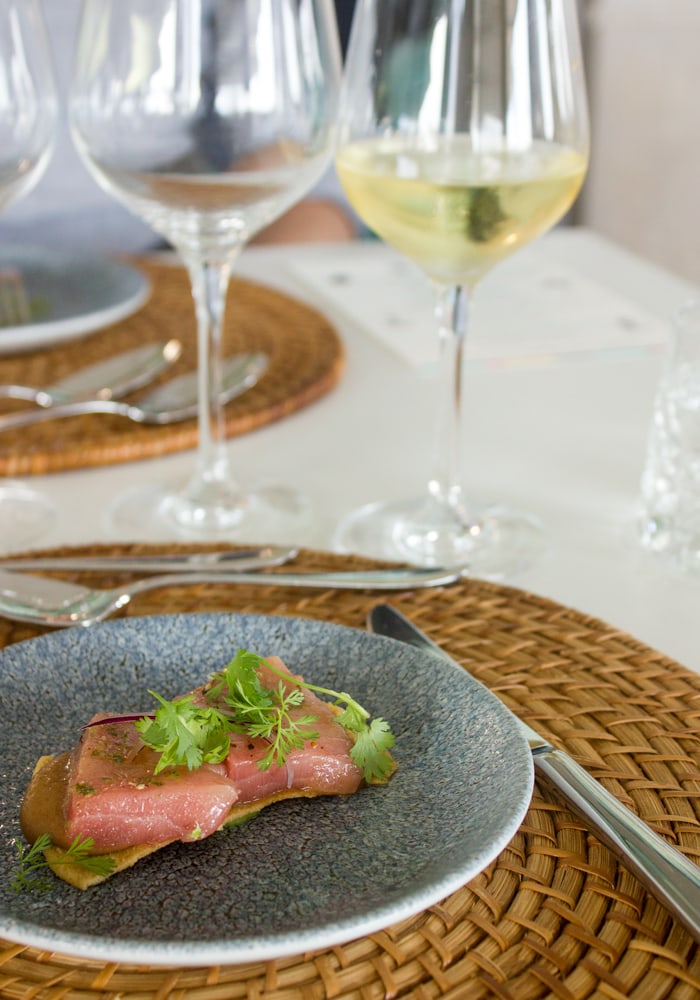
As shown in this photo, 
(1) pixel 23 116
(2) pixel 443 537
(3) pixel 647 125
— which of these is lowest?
(3) pixel 647 125

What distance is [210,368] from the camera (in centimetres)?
88

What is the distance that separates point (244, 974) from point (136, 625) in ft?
0.72

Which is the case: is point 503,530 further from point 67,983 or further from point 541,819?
point 67,983

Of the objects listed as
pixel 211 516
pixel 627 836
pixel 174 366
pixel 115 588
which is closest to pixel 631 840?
pixel 627 836

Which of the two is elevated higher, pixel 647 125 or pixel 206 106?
pixel 206 106

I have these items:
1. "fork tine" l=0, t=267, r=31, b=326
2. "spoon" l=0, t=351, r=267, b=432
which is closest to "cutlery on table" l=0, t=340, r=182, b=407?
"spoon" l=0, t=351, r=267, b=432

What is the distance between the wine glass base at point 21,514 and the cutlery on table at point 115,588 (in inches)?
5.0

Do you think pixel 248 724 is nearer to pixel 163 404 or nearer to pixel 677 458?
pixel 677 458

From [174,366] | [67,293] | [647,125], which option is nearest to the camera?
[174,366]

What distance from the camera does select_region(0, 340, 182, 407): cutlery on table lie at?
100cm


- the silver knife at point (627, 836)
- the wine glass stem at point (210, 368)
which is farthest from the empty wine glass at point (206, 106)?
the silver knife at point (627, 836)

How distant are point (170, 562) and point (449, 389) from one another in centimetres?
23

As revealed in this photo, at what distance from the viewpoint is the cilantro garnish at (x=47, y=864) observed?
44cm

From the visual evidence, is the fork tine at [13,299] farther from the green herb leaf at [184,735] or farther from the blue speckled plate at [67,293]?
the green herb leaf at [184,735]
